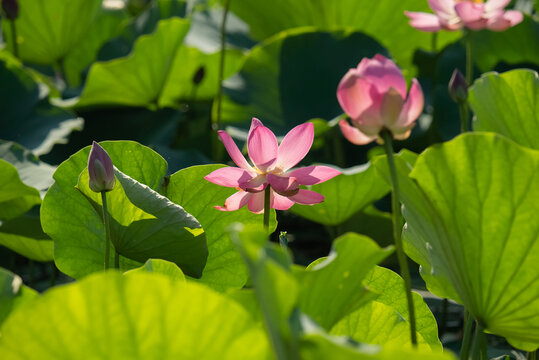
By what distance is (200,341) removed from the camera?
48cm

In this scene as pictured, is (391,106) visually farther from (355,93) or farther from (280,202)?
(280,202)

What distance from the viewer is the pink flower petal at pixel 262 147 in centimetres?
78

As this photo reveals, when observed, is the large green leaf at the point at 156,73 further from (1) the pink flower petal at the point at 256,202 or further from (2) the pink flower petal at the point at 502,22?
(1) the pink flower petal at the point at 256,202

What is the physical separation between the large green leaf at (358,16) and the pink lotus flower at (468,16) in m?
0.54

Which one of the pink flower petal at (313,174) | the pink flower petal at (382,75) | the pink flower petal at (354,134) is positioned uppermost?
the pink flower petal at (382,75)

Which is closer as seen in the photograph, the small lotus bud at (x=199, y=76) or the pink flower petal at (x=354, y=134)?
the pink flower petal at (x=354, y=134)

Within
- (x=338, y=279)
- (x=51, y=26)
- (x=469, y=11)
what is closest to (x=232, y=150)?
(x=338, y=279)

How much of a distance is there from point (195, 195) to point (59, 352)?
1.46 ft

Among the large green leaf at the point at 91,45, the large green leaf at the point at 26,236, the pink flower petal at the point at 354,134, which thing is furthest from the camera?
the large green leaf at the point at 91,45

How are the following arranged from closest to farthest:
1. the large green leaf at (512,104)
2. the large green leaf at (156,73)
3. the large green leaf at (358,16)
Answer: the large green leaf at (512,104)
the large green leaf at (156,73)
the large green leaf at (358,16)

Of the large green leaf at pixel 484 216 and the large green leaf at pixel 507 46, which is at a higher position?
the large green leaf at pixel 484 216

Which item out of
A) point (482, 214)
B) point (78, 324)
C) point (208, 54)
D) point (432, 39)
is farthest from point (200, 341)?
point (432, 39)

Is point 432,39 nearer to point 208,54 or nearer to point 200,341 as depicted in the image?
point 208,54

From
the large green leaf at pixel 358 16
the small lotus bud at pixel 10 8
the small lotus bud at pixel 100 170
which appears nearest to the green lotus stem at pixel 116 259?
the small lotus bud at pixel 100 170
